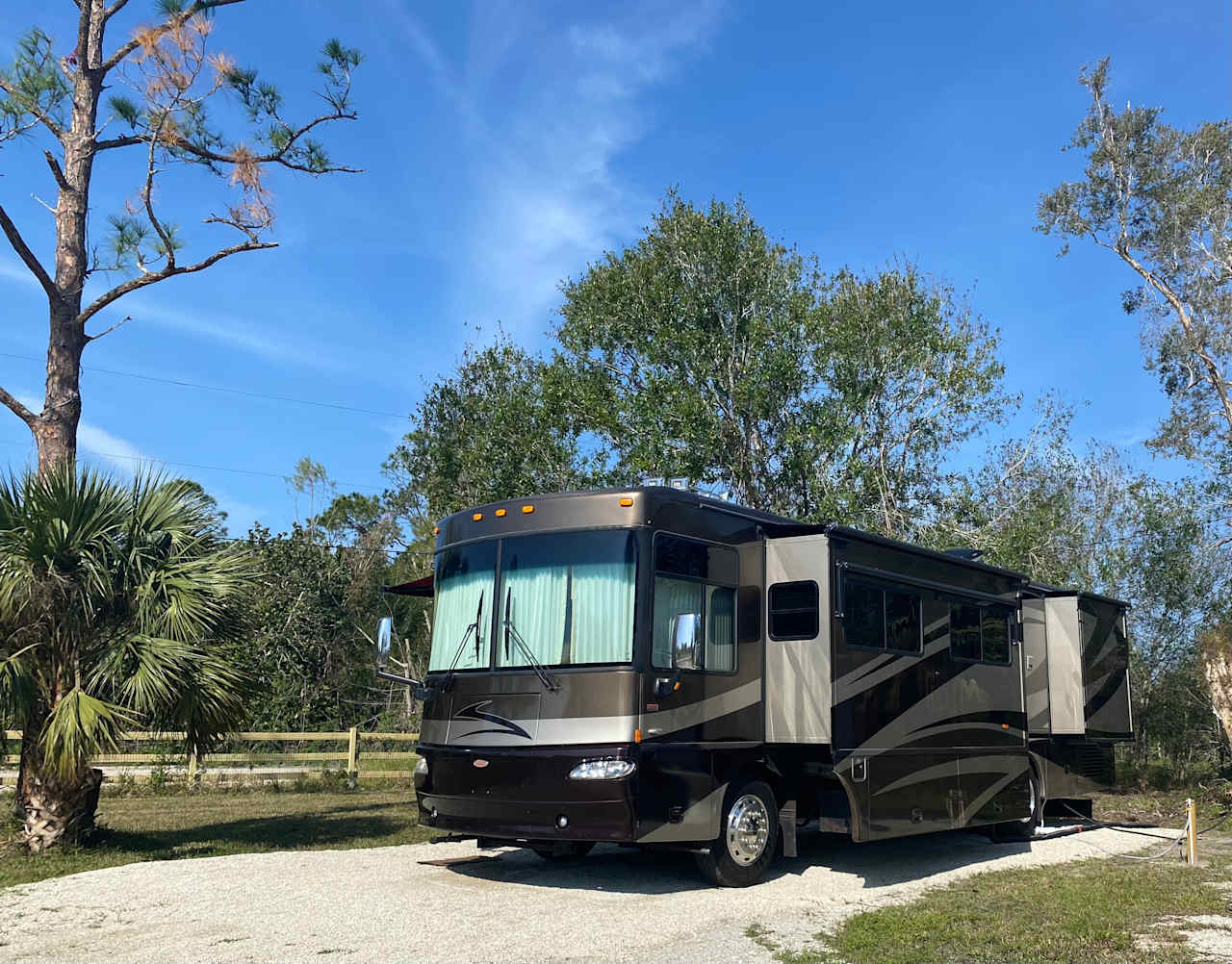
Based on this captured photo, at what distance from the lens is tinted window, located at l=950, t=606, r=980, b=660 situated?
1109 cm

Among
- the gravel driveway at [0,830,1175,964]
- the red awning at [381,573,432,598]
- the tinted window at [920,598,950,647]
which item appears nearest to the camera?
the gravel driveway at [0,830,1175,964]

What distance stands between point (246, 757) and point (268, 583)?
1045 cm

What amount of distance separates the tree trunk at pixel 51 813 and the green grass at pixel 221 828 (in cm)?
13

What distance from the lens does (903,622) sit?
1027 cm

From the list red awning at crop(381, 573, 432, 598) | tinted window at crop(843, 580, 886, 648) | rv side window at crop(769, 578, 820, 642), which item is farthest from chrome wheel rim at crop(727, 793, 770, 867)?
red awning at crop(381, 573, 432, 598)

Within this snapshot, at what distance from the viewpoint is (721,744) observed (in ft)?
28.7

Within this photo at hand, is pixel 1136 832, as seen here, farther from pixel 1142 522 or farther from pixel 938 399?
pixel 1142 522

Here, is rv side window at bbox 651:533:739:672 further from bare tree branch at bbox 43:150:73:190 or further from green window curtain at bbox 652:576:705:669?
bare tree branch at bbox 43:150:73:190

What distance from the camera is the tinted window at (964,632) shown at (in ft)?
36.4

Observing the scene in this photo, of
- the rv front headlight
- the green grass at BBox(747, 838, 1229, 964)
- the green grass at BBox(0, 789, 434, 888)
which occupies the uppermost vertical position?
the rv front headlight

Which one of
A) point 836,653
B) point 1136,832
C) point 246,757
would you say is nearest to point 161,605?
point 836,653

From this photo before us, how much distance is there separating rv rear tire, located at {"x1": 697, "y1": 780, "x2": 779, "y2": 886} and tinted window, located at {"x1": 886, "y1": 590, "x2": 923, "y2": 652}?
1923mm

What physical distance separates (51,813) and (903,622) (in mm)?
8132

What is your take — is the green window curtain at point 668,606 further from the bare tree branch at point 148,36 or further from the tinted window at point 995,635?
the bare tree branch at point 148,36
